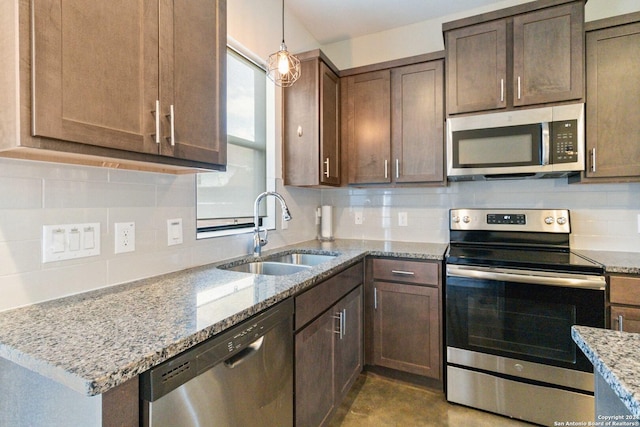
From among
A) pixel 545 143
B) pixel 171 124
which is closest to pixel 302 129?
pixel 171 124

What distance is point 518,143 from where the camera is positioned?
2.04 m

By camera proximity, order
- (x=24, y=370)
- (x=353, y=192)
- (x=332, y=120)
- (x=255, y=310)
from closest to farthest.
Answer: (x=24, y=370), (x=255, y=310), (x=332, y=120), (x=353, y=192)

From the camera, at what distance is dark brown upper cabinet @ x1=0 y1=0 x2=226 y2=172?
0.79m

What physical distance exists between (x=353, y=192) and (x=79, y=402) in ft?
8.14

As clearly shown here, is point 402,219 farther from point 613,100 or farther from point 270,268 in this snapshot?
point 613,100

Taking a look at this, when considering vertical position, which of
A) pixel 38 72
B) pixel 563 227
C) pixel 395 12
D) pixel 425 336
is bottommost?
pixel 425 336

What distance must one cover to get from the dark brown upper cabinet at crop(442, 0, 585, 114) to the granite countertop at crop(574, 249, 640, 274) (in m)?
0.96

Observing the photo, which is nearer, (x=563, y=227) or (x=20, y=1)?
(x=20, y=1)

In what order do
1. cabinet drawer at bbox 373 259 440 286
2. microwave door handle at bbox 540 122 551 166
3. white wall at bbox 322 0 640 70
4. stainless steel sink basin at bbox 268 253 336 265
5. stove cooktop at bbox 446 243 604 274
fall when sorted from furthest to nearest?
1. white wall at bbox 322 0 640 70
2. stainless steel sink basin at bbox 268 253 336 265
3. cabinet drawer at bbox 373 259 440 286
4. microwave door handle at bbox 540 122 551 166
5. stove cooktop at bbox 446 243 604 274

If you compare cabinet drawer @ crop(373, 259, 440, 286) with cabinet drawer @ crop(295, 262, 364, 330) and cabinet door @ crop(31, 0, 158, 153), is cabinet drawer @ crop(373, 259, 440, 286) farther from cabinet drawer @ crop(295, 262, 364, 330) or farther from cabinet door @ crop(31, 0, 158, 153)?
cabinet door @ crop(31, 0, 158, 153)

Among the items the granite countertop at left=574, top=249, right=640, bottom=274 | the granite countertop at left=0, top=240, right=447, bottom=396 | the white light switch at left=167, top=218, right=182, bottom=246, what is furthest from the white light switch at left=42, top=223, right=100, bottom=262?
the granite countertop at left=574, top=249, right=640, bottom=274

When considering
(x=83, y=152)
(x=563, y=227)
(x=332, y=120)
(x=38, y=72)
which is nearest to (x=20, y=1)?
(x=38, y=72)

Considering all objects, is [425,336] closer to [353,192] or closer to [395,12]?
[353,192]

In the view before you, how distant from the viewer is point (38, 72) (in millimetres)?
785
